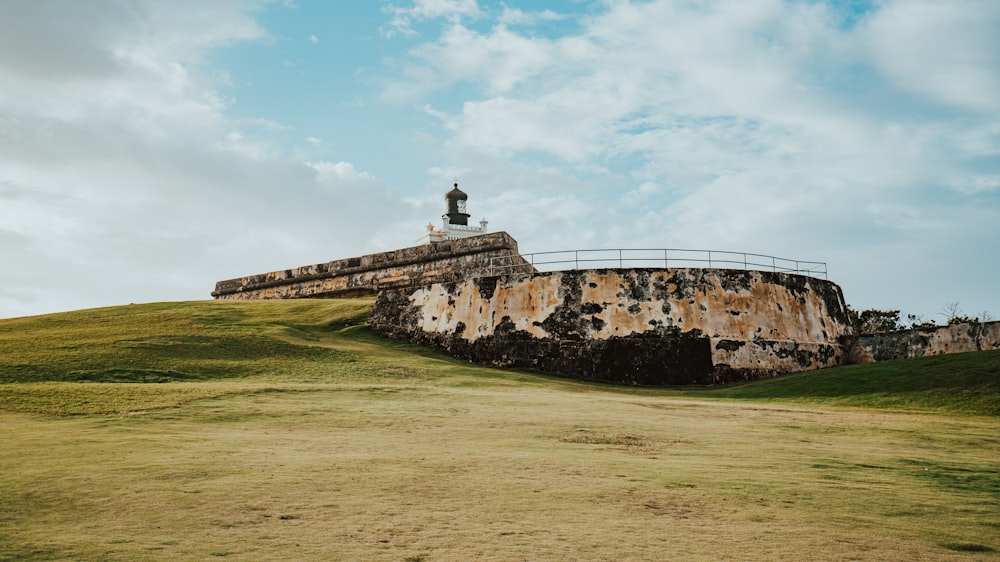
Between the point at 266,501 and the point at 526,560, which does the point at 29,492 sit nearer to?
the point at 266,501

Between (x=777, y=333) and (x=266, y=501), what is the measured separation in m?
18.0

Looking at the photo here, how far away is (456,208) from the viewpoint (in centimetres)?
4756

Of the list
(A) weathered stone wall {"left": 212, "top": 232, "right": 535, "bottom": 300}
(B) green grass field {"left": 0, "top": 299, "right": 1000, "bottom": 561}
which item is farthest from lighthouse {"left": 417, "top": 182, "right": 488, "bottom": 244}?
(B) green grass field {"left": 0, "top": 299, "right": 1000, "bottom": 561}

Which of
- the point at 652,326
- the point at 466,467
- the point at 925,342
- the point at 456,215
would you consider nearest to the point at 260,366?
the point at 652,326

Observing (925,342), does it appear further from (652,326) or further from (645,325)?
(645,325)

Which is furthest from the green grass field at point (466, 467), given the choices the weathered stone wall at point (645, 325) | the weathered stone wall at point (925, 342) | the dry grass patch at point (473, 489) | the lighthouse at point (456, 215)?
the lighthouse at point (456, 215)

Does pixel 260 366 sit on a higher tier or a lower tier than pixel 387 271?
lower

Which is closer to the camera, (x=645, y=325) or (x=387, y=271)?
(x=645, y=325)

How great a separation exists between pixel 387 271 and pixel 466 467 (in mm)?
22317

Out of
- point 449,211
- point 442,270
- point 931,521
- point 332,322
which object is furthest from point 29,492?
point 449,211

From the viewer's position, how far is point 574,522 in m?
5.93

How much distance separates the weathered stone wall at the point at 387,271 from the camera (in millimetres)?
26578

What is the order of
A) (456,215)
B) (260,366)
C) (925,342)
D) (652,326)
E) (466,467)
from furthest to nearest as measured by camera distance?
(456,215)
(925,342)
(652,326)
(260,366)
(466,467)

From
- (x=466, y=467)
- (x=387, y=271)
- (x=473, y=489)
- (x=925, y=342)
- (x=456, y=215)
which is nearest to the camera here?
(x=473, y=489)
